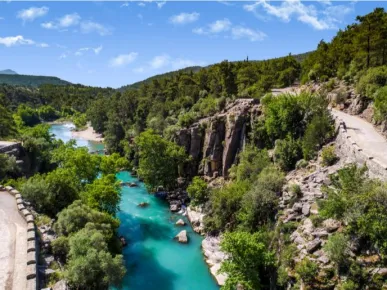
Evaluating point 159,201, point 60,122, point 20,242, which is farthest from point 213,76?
point 60,122

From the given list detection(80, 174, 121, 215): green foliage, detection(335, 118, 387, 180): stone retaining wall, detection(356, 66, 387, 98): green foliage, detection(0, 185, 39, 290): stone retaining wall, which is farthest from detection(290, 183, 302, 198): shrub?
detection(0, 185, 39, 290): stone retaining wall

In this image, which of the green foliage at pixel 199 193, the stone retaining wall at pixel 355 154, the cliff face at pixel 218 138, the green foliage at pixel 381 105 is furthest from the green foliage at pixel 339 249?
the cliff face at pixel 218 138

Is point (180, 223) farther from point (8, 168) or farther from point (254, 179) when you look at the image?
point (8, 168)

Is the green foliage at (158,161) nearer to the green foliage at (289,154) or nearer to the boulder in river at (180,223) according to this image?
the boulder in river at (180,223)

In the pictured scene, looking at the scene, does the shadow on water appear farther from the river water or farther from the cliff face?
the cliff face

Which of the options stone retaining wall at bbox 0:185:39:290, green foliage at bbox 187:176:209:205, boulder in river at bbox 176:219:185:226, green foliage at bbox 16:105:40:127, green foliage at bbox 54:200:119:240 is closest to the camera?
stone retaining wall at bbox 0:185:39:290

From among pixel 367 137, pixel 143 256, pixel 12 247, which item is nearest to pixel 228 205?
pixel 143 256

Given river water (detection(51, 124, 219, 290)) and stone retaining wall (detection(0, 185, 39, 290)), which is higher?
stone retaining wall (detection(0, 185, 39, 290))

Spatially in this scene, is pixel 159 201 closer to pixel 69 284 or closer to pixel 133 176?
pixel 133 176
